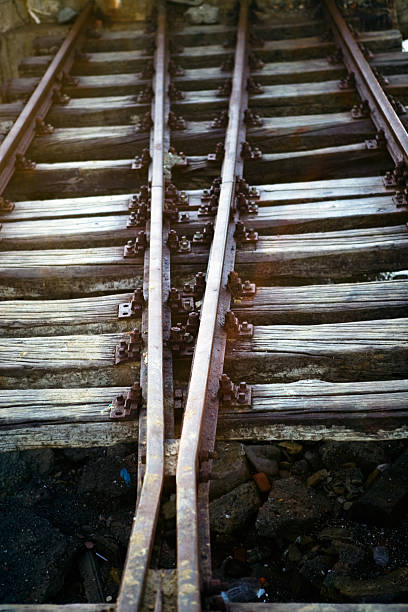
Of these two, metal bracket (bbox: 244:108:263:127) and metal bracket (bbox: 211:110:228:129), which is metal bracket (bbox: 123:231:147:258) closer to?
metal bracket (bbox: 211:110:228:129)

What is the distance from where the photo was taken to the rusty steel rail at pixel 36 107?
5.27 meters

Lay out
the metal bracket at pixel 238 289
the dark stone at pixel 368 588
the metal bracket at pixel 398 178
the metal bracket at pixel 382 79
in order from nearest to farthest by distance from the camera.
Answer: the dark stone at pixel 368 588 → the metal bracket at pixel 238 289 → the metal bracket at pixel 398 178 → the metal bracket at pixel 382 79

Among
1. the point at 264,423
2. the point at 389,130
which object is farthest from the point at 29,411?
the point at 389,130

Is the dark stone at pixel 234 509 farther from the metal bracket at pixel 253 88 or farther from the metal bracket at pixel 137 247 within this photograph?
the metal bracket at pixel 253 88

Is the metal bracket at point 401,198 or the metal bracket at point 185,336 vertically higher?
the metal bracket at point 401,198

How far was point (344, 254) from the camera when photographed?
408 cm

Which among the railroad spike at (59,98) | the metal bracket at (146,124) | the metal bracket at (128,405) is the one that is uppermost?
the railroad spike at (59,98)

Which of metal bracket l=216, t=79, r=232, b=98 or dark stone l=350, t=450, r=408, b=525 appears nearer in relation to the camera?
dark stone l=350, t=450, r=408, b=525

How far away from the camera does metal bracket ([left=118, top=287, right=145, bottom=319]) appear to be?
3.56 metres

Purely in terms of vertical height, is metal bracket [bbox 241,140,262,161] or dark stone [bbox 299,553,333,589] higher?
metal bracket [bbox 241,140,262,161]

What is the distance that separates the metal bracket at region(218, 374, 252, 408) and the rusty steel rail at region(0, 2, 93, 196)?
9.45ft

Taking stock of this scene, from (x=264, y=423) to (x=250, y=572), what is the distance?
670 millimetres

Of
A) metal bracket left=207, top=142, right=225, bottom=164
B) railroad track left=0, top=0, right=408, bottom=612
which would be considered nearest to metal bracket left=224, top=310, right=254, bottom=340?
railroad track left=0, top=0, right=408, bottom=612

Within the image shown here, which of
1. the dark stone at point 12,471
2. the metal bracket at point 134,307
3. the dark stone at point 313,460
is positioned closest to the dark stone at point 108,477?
Answer: the dark stone at point 12,471
